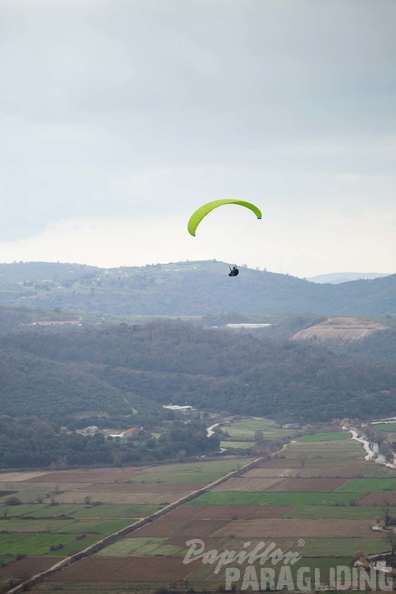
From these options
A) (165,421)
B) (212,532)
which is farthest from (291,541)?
(165,421)

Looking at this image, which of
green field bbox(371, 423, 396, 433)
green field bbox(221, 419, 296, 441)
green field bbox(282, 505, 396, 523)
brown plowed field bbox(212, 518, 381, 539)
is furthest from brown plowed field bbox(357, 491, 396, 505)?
green field bbox(371, 423, 396, 433)

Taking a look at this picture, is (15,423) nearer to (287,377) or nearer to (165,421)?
(165,421)

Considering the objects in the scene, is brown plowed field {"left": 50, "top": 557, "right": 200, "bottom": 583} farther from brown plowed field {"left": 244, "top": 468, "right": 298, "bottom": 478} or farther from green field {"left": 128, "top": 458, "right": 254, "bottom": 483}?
brown plowed field {"left": 244, "top": 468, "right": 298, "bottom": 478}

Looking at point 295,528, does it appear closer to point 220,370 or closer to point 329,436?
point 329,436

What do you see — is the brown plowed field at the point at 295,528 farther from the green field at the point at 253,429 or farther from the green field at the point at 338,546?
the green field at the point at 253,429

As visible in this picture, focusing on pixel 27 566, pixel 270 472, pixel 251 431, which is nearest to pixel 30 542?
pixel 27 566

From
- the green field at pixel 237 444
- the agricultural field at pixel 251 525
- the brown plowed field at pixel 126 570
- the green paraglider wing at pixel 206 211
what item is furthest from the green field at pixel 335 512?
the green field at pixel 237 444
